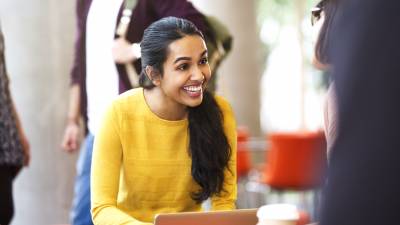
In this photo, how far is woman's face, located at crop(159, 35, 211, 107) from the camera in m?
1.79

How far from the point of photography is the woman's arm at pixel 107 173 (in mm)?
1828

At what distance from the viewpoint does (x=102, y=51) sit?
2.05 metres

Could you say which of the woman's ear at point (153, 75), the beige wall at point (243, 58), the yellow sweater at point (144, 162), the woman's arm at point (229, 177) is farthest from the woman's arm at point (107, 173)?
the beige wall at point (243, 58)

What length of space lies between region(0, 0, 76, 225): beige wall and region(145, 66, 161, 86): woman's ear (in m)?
0.64

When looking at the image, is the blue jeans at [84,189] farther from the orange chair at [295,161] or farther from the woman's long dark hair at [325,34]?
the orange chair at [295,161]

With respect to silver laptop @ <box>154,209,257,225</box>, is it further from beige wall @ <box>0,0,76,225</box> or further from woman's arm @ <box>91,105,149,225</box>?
beige wall @ <box>0,0,76,225</box>

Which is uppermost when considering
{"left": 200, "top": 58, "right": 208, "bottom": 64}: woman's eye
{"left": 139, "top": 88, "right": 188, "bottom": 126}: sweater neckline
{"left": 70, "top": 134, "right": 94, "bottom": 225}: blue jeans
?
{"left": 200, "top": 58, "right": 208, "bottom": 64}: woman's eye

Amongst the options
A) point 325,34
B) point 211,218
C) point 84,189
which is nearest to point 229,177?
point 211,218

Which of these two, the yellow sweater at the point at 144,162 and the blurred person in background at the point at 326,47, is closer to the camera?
the blurred person in background at the point at 326,47

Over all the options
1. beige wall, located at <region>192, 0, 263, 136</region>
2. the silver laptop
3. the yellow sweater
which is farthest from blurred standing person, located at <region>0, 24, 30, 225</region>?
beige wall, located at <region>192, 0, 263, 136</region>

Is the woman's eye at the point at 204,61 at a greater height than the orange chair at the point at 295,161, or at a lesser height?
greater

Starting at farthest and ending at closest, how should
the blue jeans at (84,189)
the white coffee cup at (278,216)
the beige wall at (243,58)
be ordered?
the beige wall at (243,58) → the blue jeans at (84,189) → the white coffee cup at (278,216)

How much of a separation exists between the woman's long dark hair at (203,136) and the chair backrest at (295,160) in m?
3.61

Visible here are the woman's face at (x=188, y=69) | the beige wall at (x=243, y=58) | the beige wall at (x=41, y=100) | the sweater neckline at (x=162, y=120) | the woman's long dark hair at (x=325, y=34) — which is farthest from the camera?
the beige wall at (x=243, y=58)
